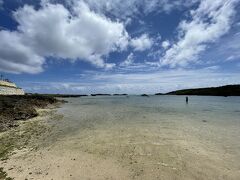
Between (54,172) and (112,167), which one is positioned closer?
(54,172)

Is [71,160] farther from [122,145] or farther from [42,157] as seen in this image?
[122,145]

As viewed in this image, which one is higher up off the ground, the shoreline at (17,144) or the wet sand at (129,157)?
the shoreline at (17,144)

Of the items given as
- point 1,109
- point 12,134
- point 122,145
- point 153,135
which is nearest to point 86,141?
point 122,145

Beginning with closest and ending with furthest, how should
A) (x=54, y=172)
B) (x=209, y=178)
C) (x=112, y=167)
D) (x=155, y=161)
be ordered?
(x=209, y=178), (x=54, y=172), (x=112, y=167), (x=155, y=161)

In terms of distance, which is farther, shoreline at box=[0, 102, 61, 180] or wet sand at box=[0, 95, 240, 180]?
shoreline at box=[0, 102, 61, 180]

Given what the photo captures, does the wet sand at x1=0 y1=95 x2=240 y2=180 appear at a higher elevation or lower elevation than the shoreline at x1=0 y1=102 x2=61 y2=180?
lower

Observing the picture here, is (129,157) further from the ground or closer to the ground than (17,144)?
closer to the ground

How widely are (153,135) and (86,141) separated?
20.3ft

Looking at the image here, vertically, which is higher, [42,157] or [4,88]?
[4,88]

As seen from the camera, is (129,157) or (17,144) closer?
(129,157)

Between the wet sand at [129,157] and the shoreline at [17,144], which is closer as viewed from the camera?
the wet sand at [129,157]

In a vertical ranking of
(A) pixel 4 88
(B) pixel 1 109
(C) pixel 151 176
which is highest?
(A) pixel 4 88

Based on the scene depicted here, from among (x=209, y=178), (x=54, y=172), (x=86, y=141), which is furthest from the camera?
(x=86, y=141)

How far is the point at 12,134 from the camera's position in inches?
717
